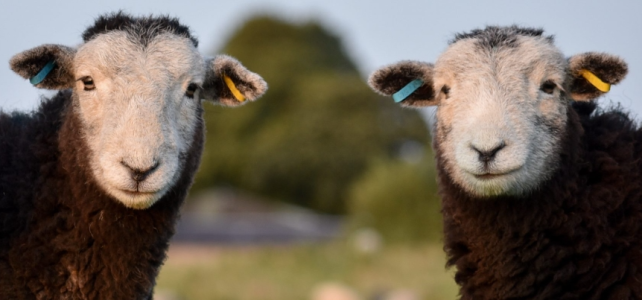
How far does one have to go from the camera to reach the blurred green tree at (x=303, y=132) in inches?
2420

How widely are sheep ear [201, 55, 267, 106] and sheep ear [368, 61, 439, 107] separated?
3.46 feet

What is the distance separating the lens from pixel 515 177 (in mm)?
6680

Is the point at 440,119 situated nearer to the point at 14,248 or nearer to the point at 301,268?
the point at 14,248

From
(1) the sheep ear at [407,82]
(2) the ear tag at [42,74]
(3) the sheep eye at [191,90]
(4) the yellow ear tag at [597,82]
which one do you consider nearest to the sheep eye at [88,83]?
(2) the ear tag at [42,74]

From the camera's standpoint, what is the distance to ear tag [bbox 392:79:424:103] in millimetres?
7898

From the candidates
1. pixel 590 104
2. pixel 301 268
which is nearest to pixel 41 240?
pixel 590 104

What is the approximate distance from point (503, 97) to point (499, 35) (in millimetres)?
745

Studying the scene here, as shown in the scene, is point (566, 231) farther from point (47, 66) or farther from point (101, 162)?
point (47, 66)

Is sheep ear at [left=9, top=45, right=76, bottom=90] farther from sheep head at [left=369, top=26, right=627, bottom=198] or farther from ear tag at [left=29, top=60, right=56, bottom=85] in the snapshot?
sheep head at [left=369, top=26, right=627, bottom=198]

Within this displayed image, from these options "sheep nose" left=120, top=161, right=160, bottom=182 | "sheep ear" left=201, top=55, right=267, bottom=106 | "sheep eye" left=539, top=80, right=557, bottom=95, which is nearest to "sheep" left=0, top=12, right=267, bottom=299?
"sheep nose" left=120, top=161, right=160, bottom=182

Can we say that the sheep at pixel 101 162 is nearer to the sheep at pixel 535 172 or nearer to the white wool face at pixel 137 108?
the white wool face at pixel 137 108

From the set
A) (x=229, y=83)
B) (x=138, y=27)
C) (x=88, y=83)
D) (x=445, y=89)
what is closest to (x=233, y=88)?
(x=229, y=83)

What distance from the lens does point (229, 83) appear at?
7699mm

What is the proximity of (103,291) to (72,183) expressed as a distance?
87cm
